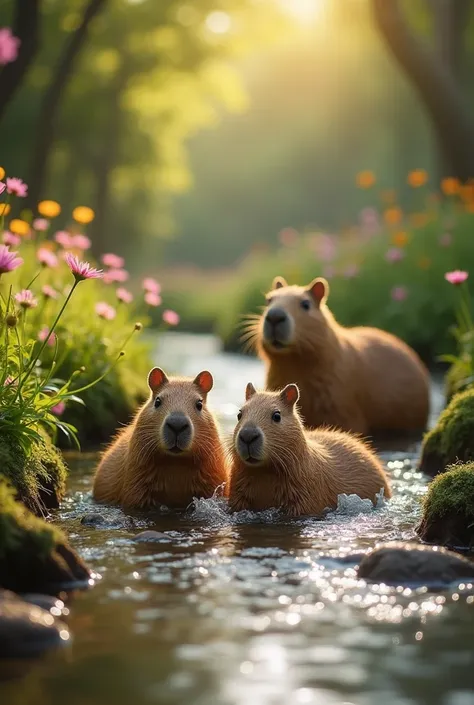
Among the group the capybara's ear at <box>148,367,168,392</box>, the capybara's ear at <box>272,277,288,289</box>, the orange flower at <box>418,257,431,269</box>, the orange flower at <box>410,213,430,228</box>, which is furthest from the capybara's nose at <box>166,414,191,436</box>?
the orange flower at <box>410,213,430,228</box>

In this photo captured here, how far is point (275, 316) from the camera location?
10016 mm

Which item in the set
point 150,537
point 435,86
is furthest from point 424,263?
point 150,537

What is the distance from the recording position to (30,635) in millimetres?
5176

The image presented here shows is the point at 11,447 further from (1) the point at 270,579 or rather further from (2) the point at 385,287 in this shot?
(2) the point at 385,287

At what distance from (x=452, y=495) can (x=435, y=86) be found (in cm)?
1645

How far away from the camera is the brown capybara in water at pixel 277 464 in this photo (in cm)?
769

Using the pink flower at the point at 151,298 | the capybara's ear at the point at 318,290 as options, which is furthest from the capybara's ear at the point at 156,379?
the capybara's ear at the point at 318,290

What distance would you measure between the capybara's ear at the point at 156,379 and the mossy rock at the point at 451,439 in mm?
2371

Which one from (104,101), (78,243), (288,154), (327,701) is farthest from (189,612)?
(288,154)

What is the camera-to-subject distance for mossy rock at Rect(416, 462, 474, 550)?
23.3 ft

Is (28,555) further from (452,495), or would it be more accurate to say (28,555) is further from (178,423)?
(452,495)

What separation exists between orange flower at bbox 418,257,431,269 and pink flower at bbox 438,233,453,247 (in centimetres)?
34

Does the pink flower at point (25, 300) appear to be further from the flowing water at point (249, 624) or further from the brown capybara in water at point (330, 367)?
the brown capybara in water at point (330, 367)

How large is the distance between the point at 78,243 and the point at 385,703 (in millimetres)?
7118
